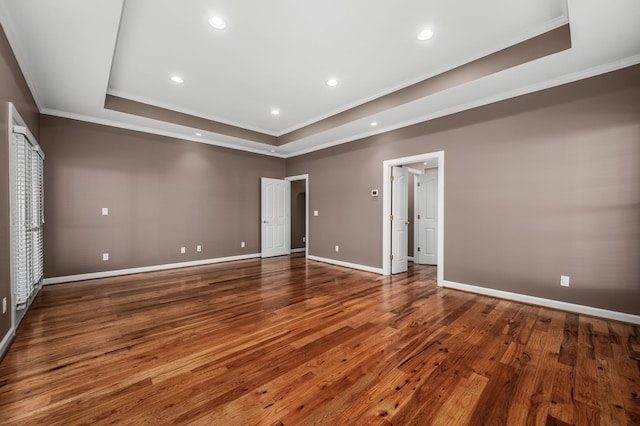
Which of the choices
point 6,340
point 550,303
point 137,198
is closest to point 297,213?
point 137,198

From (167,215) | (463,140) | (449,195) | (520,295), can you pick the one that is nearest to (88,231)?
(167,215)

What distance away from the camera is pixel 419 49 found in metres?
3.03

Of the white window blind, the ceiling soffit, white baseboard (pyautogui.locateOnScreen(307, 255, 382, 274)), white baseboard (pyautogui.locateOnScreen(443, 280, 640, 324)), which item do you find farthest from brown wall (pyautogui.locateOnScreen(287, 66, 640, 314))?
the white window blind

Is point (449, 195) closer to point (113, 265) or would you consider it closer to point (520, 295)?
point (520, 295)

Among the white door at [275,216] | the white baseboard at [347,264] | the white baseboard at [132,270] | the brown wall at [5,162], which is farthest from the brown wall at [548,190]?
the brown wall at [5,162]

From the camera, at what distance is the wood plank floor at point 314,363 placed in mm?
1562

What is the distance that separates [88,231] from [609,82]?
759 centimetres

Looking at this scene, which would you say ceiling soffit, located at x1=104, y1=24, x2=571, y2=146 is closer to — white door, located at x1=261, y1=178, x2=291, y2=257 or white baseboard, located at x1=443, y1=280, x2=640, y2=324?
white door, located at x1=261, y1=178, x2=291, y2=257

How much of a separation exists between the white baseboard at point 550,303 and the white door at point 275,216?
14.2 ft

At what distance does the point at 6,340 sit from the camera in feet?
7.48

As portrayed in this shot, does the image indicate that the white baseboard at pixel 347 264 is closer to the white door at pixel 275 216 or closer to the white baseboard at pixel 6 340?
the white door at pixel 275 216

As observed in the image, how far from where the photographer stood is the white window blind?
264 cm

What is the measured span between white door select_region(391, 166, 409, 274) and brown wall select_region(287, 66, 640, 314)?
65 cm

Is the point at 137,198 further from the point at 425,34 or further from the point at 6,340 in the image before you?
the point at 425,34
